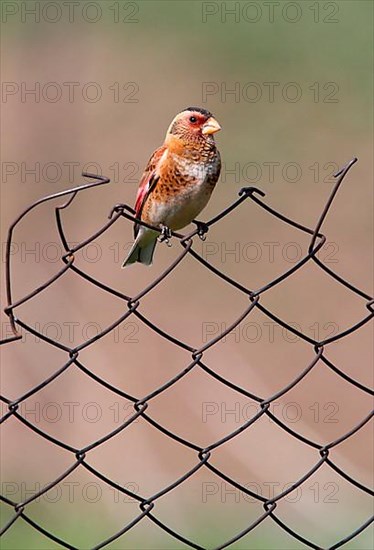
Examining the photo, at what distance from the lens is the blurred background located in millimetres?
4742

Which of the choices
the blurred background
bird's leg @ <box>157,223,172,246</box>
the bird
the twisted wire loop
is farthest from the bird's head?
the blurred background

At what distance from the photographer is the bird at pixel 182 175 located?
334 centimetres

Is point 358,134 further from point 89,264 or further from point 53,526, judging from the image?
point 53,526

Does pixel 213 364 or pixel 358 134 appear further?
pixel 358 134

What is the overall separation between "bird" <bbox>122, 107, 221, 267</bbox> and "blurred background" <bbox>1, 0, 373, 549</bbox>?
3.98 feet

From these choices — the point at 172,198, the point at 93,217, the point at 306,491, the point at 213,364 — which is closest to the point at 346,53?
the point at 93,217

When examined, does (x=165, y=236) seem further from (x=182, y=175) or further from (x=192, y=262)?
(x=192, y=262)

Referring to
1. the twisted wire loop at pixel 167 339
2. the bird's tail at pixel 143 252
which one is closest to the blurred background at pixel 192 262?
the bird's tail at pixel 143 252

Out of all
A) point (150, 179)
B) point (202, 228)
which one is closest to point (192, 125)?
point (150, 179)

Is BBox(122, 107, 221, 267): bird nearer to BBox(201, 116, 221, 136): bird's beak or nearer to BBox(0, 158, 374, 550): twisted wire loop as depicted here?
BBox(201, 116, 221, 136): bird's beak

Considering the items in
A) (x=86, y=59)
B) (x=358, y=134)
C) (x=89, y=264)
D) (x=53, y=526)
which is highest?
(x=86, y=59)

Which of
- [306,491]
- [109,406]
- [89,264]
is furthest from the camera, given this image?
[89,264]

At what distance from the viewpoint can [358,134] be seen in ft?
25.9

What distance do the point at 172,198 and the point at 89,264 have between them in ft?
9.60
